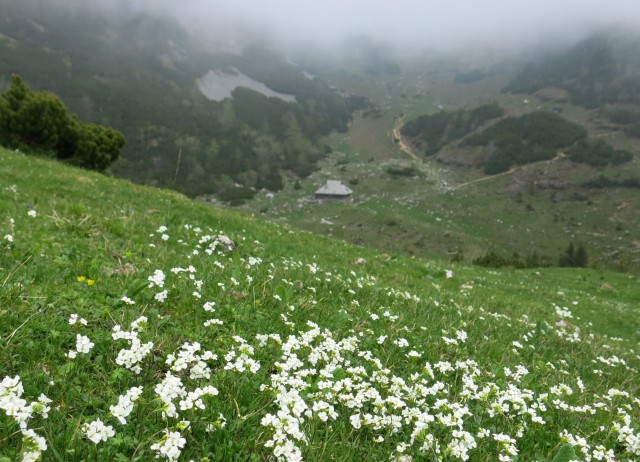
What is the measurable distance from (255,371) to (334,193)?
144 metres

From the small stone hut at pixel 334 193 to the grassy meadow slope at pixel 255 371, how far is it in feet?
452

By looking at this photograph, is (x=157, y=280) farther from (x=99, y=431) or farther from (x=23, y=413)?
(x=23, y=413)

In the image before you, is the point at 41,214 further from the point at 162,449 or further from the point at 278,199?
the point at 278,199

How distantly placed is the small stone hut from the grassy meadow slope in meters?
138

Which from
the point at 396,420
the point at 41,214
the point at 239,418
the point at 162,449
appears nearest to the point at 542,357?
the point at 396,420

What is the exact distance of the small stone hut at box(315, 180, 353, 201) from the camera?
14600 centimetres

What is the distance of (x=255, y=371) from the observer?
3.76 metres

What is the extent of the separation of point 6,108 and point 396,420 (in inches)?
1520

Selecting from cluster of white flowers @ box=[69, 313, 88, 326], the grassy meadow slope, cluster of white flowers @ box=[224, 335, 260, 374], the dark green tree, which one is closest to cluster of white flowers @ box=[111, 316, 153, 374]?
the grassy meadow slope

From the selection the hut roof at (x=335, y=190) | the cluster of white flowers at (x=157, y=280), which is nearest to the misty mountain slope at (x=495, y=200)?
the hut roof at (x=335, y=190)

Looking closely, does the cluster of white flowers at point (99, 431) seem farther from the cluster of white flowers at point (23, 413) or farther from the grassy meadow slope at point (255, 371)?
the cluster of white flowers at point (23, 413)

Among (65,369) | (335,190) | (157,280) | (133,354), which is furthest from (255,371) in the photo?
(335,190)

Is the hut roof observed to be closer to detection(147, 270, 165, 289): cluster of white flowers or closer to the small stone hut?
the small stone hut

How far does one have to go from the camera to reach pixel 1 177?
16.4m
